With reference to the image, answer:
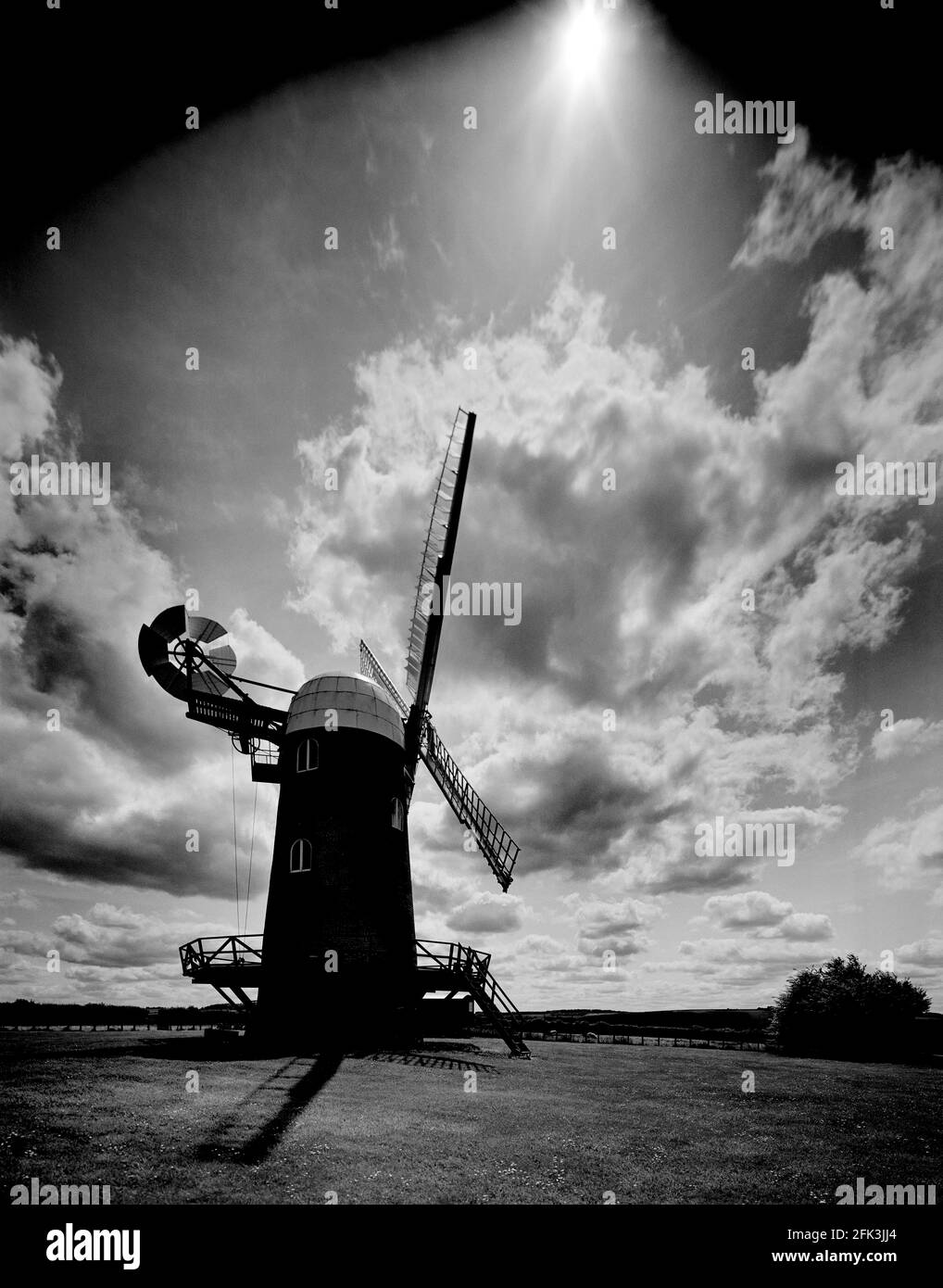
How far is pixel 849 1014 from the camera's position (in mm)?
32812

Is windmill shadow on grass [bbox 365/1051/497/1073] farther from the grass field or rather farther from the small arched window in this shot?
the small arched window

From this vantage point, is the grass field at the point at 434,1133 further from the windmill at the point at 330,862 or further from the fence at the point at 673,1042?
the fence at the point at 673,1042

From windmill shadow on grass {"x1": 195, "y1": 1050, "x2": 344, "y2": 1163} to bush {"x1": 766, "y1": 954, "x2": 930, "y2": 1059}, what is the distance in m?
28.1

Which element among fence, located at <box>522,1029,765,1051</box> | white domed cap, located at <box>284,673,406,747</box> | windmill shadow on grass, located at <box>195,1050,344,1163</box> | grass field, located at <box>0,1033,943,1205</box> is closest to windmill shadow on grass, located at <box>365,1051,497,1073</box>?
grass field, located at <box>0,1033,943,1205</box>

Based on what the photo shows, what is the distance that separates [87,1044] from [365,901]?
1108cm

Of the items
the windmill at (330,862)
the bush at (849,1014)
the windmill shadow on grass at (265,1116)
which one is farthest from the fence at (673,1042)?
the windmill shadow on grass at (265,1116)

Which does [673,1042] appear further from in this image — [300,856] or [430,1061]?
[300,856]

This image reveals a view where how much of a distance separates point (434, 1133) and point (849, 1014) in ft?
102

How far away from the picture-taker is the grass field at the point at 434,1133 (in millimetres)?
8781

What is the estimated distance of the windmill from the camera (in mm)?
23953
